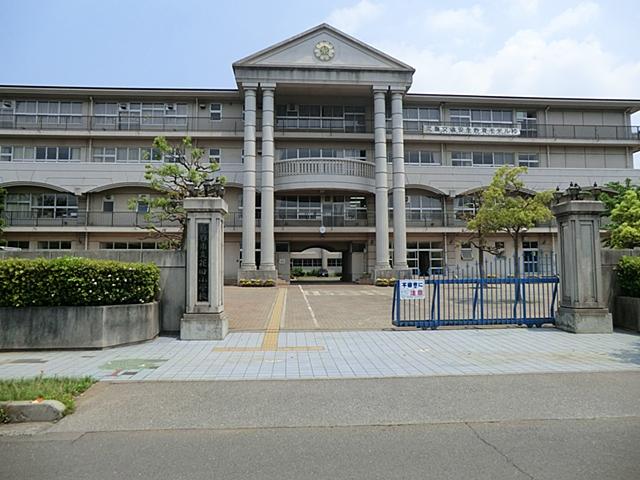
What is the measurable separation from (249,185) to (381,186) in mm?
8350

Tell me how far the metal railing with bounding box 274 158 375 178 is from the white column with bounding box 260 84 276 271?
47.4 inches

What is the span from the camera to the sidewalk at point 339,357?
22.9ft

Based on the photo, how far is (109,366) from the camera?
737 centimetres

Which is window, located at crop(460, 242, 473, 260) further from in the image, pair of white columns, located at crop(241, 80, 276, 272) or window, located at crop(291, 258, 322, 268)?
window, located at crop(291, 258, 322, 268)

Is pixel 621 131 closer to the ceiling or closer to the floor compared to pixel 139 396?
closer to the ceiling

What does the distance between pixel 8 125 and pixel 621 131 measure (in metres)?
44.5

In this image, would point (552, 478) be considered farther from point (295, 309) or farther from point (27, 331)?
point (295, 309)

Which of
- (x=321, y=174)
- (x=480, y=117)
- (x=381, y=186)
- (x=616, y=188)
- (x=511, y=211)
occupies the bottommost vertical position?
(x=511, y=211)

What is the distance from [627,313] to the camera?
1085 centimetres

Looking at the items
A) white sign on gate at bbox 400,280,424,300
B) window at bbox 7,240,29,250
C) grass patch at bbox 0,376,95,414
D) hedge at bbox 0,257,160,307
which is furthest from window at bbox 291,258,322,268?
grass patch at bbox 0,376,95,414

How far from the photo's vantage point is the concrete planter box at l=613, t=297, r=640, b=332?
10.5m

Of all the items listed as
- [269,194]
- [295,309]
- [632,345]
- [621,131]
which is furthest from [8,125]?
[621,131]

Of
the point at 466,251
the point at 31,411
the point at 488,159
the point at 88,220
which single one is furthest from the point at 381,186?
the point at 31,411

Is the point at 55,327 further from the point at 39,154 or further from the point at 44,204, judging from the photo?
the point at 39,154
